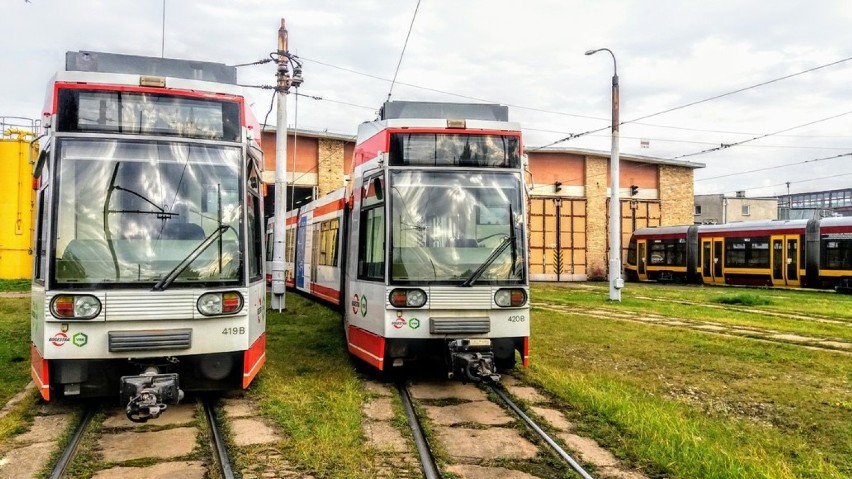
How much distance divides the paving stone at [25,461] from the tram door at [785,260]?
28234 mm

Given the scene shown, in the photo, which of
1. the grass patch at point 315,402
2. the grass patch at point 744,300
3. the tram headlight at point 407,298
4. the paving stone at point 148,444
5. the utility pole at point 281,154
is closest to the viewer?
the grass patch at point 315,402

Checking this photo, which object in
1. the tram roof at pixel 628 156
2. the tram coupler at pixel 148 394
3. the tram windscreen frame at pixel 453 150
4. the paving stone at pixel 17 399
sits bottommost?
the paving stone at pixel 17 399

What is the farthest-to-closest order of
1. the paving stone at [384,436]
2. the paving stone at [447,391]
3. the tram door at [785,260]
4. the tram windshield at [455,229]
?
the tram door at [785,260]
the tram windshield at [455,229]
the paving stone at [447,391]
the paving stone at [384,436]

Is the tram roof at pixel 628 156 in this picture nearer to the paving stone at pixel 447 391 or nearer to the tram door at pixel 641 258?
the tram door at pixel 641 258

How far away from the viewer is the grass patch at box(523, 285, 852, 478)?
18.0 ft

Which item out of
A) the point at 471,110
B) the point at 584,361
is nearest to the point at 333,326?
the point at 584,361

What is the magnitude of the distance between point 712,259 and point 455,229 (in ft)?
88.2

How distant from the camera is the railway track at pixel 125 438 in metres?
5.13

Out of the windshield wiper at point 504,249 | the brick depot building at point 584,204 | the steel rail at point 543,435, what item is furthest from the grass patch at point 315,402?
the brick depot building at point 584,204

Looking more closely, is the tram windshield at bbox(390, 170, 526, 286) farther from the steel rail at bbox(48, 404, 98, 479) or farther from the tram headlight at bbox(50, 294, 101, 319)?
the steel rail at bbox(48, 404, 98, 479)

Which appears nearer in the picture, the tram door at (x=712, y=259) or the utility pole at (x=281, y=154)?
the utility pole at (x=281, y=154)

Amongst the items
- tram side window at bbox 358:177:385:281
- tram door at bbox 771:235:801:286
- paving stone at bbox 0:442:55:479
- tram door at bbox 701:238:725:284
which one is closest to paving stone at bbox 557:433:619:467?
tram side window at bbox 358:177:385:281

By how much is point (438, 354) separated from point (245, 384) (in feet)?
7.29

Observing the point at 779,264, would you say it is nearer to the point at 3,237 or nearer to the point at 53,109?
the point at 53,109
